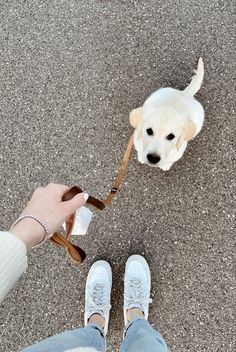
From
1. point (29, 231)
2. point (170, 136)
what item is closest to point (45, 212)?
point (29, 231)

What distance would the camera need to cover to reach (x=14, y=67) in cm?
217

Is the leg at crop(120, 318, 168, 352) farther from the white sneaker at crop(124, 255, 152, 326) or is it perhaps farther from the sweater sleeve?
the sweater sleeve

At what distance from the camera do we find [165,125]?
162 centimetres

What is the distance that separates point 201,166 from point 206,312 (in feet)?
2.16

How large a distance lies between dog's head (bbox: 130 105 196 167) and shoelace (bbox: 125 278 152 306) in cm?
58

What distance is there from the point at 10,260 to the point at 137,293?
1032 millimetres

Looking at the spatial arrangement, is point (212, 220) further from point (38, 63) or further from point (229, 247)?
point (38, 63)

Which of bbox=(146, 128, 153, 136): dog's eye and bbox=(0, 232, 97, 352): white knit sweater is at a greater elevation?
bbox=(0, 232, 97, 352): white knit sweater

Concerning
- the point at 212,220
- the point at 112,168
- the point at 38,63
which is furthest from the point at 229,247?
the point at 38,63

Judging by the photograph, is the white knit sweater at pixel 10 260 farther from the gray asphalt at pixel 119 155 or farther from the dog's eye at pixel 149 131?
the gray asphalt at pixel 119 155

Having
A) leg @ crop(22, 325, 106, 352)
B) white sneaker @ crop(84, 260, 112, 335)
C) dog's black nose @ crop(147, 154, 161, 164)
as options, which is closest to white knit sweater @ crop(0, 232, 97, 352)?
leg @ crop(22, 325, 106, 352)

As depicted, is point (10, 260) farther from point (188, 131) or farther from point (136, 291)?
point (136, 291)

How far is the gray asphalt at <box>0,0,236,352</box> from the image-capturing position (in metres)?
1.98

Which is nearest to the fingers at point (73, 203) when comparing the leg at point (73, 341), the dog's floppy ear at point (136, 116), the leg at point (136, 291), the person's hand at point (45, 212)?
the person's hand at point (45, 212)
